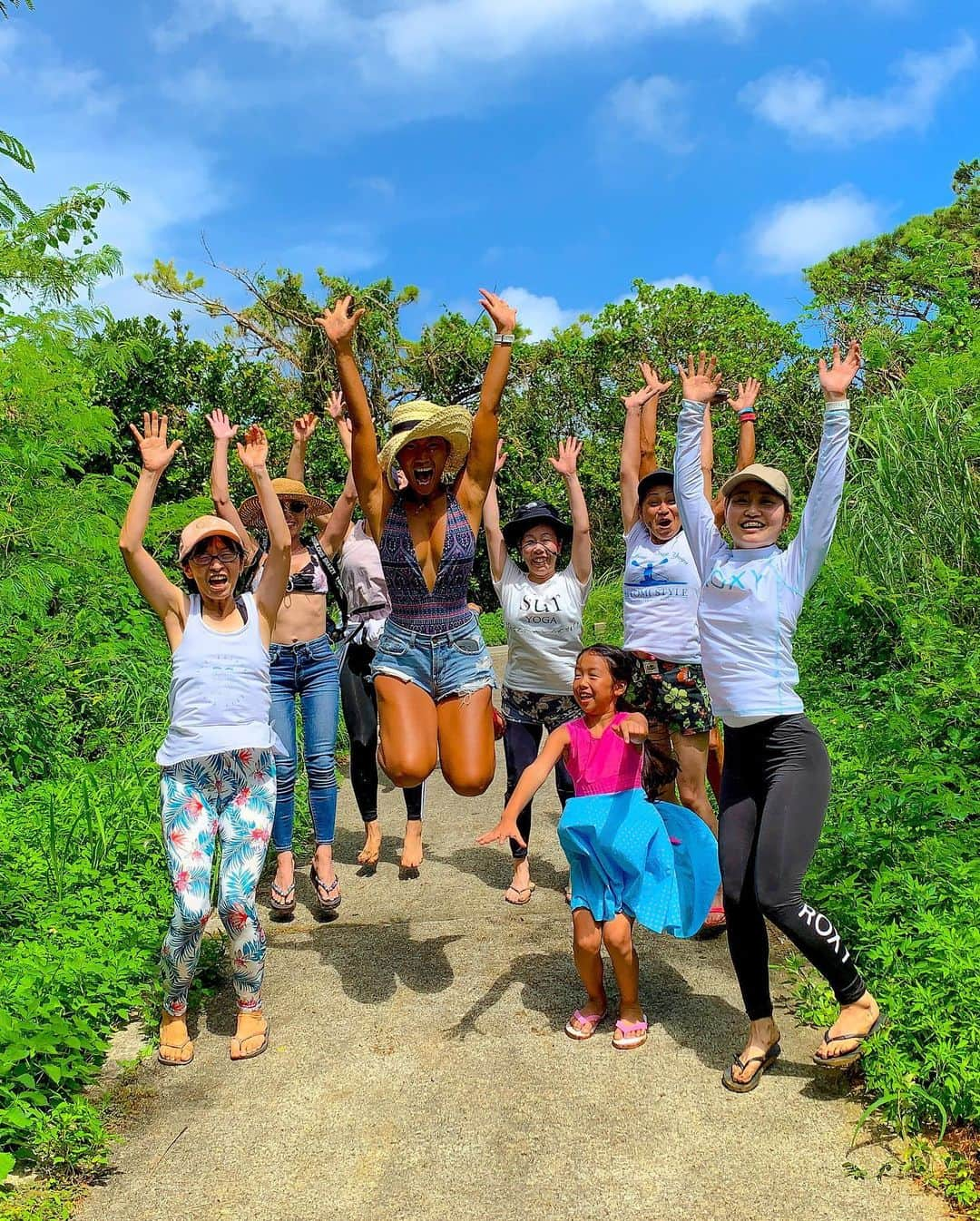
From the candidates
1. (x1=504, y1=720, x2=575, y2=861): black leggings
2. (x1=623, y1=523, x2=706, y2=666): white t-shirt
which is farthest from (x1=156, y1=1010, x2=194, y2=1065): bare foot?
(x1=623, y1=523, x2=706, y2=666): white t-shirt

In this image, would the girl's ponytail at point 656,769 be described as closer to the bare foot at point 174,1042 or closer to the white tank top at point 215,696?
the white tank top at point 215,696

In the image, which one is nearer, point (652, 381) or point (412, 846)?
point (412, 846)

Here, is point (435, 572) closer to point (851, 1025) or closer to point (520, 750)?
point (520, 750)

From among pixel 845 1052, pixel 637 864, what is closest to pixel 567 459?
pixel 637 864

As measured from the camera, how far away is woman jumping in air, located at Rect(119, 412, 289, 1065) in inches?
152

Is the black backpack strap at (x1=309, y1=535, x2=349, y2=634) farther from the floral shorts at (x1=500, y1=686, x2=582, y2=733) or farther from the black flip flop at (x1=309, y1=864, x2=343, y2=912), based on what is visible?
the black flip flop at (x1=309, y1=864, x2=343, y2=912)

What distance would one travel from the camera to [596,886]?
12.8 feet

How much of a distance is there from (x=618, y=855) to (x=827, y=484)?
1561 mm

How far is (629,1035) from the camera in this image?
3.87m

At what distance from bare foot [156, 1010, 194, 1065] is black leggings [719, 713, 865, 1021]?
211 centimetres

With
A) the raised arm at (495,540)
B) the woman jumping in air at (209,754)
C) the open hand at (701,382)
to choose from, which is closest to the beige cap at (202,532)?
the woman jumping in air at (209,754)

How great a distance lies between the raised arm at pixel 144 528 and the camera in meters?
3.89

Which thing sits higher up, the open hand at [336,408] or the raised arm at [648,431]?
the open hand at [336,408]

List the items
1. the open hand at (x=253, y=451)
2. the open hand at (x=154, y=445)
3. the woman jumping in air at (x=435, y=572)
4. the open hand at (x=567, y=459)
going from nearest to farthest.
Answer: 1. the open hand at (x=154, y=445)
2. the open hand at (x=253, y=451)
3. the woman jumping in air at (x=435, y=572)
4. the open hand at (x=567, y=459)
